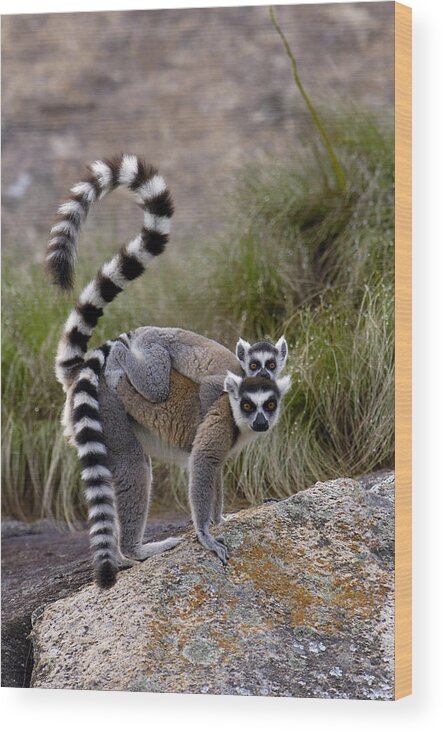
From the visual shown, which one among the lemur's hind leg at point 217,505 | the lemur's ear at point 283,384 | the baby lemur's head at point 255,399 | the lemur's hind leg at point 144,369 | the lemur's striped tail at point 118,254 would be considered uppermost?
the lemur's striped tail at point 118,254

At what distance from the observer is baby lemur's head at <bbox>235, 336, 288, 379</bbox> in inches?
201

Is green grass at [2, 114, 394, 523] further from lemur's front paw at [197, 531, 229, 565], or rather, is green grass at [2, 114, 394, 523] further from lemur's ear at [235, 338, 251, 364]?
lemur's front paw at [197, 531, 229, 565]

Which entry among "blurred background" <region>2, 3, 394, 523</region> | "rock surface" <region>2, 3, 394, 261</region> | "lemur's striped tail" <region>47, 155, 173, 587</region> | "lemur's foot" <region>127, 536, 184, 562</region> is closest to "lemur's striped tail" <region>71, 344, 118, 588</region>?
"lemur's striped tail" <region>47, 155, 173, 587</region>

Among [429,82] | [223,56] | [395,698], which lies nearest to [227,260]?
[223,56]

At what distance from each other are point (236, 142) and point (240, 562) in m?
2.25

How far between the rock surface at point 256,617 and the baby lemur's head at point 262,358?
74cm

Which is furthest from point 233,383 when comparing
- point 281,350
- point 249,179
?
point 249,179

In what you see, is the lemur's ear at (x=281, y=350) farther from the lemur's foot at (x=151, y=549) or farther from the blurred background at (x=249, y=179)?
the lemur's foot at (x=151, y=549)

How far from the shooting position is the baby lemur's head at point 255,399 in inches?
196

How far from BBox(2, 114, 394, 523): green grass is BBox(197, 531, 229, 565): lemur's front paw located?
1.03 m

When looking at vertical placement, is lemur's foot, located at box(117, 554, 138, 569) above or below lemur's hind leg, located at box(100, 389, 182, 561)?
below

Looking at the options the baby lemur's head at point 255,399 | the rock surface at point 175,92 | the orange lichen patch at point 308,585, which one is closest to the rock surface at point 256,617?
the orange lichen patch at point 308,585

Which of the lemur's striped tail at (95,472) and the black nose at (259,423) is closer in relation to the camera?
the black nose at (259,423)

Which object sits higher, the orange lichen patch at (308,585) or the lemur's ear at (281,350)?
the lemur's ear at (281,350)
